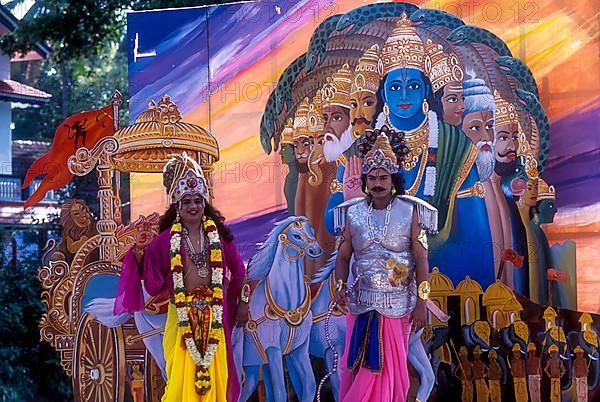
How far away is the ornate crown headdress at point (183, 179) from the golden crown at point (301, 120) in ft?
3.43

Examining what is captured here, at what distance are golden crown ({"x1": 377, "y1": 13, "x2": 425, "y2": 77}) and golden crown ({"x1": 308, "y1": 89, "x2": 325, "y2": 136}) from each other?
50 cm

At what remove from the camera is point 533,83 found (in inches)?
271

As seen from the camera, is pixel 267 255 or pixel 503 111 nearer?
pixel 503 111

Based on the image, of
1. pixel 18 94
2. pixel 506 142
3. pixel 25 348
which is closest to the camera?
pixel 506 142

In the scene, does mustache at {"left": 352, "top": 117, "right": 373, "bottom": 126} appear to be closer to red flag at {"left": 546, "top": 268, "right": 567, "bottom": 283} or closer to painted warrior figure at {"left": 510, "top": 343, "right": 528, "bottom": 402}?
red flag at {"left": 546, "top": 268, "right": 567, "bottom": 283}

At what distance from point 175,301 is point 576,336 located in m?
2.63

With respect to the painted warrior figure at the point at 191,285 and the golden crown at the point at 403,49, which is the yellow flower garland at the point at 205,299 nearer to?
the painted warrior figure at the point at 191,285

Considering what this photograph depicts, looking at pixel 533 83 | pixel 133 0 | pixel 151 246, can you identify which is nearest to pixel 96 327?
pixel 151 246

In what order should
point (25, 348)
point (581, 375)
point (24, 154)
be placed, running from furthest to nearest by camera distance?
1. point (24, 154)
2. point (25, 348)
3. point (581, 375)

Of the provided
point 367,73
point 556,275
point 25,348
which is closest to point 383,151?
point 367,73

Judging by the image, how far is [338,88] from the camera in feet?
23.4

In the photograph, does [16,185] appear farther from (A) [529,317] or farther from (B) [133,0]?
(A) [529,317]

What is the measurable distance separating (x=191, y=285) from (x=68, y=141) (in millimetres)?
1731

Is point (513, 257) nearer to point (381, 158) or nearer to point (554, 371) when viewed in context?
point (554, 371)
